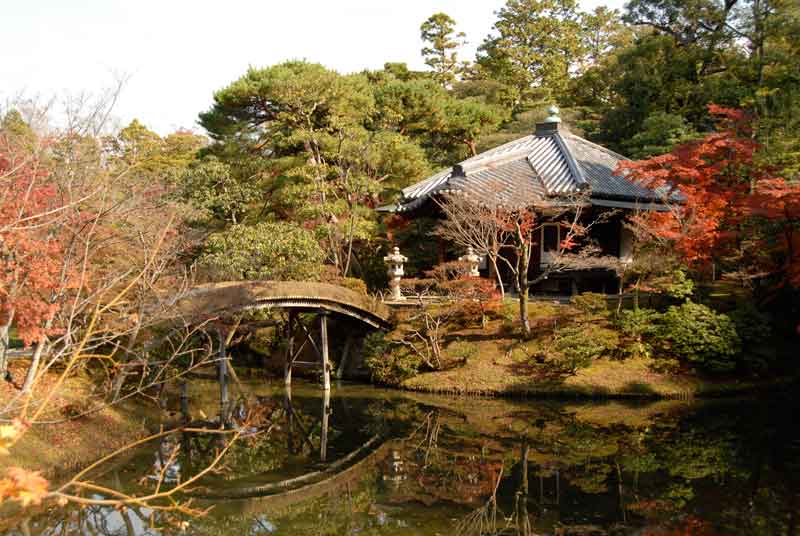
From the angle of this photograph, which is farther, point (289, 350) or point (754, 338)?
point (289, 350)

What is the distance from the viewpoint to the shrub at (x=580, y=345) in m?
17.1

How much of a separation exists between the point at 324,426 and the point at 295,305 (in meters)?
3.18

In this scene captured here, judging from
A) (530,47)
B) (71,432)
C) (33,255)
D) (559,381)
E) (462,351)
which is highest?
(530,47)

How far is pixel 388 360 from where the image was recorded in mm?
18984

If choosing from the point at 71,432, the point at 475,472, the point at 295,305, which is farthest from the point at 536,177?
the point at 71,432

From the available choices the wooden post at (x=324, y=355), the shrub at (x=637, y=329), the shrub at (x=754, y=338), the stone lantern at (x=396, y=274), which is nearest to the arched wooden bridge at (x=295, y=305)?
the wooden post at (x=324, y=355)

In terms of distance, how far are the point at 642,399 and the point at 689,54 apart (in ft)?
49.1

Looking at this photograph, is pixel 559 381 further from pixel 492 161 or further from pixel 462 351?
pixel 492 161

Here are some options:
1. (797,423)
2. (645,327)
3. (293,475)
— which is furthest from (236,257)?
(797,423)

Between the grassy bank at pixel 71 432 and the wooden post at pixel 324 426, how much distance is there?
10.8ft

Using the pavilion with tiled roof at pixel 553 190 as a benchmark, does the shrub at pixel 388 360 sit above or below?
below

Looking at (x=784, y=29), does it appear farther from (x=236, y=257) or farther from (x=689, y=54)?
(x=236, y=257)

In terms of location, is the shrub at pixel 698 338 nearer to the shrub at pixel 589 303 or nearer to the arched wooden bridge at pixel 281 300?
the shrub at pixel 589 303

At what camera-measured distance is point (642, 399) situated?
55.1 feet
